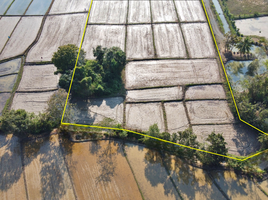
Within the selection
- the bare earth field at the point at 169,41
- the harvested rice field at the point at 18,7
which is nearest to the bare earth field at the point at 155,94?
the bare earth field at the point at 169,41

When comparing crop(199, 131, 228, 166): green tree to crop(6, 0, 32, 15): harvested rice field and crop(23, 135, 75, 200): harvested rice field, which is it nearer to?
crop(23, 135, 75, 200): harvested rice field

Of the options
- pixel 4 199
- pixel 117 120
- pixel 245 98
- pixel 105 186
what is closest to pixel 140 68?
pixel 117 120

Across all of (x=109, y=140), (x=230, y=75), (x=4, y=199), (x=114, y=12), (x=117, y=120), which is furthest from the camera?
(x=114, y=12)

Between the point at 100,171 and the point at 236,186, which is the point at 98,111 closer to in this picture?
the point at 100,171

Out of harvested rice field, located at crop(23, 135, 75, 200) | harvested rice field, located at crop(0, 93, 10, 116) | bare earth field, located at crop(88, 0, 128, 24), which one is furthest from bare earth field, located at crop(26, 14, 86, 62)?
harvested rice field, located at crop(23, 135, 75, 200)

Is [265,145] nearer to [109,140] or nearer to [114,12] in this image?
[109,140]

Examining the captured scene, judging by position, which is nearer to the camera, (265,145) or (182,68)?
(265,145)
